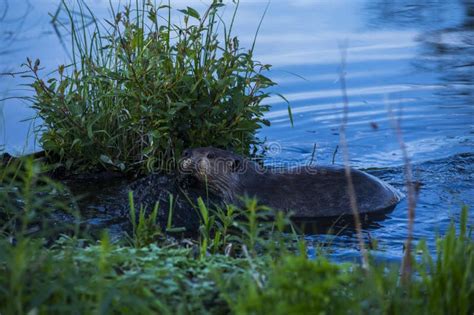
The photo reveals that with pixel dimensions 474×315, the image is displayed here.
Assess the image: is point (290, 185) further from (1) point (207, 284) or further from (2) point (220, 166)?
(1) point (207, 284)

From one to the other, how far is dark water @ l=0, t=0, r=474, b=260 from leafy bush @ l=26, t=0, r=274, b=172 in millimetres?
493

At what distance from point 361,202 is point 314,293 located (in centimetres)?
344

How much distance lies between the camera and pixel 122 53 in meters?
7.01

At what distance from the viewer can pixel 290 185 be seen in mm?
6426

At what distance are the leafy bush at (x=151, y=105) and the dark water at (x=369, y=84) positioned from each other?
1.62ft

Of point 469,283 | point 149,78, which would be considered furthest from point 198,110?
point 469,283

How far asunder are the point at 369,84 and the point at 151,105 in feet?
10.9

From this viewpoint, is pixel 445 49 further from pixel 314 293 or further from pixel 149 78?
pixel 314 293

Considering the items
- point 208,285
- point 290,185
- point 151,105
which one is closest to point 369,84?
point 290,185

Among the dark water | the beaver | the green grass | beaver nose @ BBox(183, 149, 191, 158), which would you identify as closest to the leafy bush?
beaver nose @ BBox(183, 149, 191, 158)

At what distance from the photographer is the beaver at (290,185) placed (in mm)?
6348

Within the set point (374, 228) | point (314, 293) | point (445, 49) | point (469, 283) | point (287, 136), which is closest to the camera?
point (314, 293)

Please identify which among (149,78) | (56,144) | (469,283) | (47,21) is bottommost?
(469,283)

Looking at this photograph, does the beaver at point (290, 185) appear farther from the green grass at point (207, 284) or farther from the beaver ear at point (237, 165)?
the green grass at point (207, 284)
